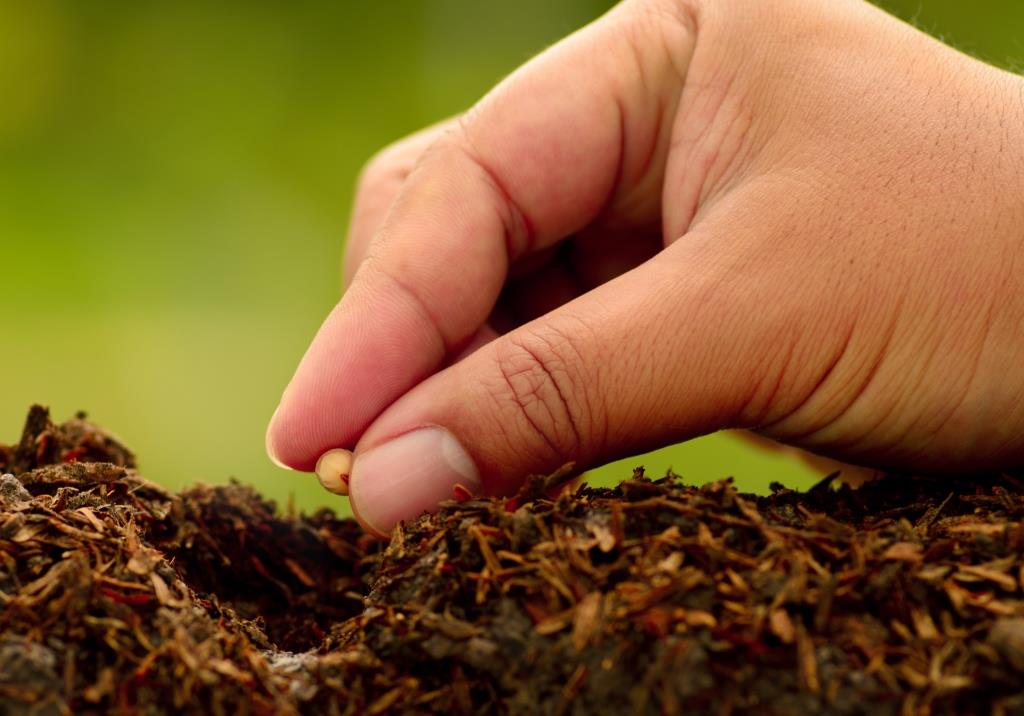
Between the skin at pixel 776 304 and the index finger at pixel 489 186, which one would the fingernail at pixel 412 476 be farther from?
the index finger at pixel 489 186

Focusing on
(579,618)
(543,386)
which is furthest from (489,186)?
(579,618)

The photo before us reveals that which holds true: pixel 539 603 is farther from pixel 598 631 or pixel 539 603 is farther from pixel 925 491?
pixel 925 491

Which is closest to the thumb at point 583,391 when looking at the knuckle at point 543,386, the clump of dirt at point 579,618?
the knuckle at point 543,386

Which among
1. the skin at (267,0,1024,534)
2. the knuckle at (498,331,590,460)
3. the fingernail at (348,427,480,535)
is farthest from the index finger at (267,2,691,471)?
the knuckle at (498,331,590,460)

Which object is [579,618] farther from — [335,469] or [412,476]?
[335,469]

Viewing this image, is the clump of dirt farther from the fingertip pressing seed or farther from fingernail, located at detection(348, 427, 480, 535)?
the fingertip pressing seed
